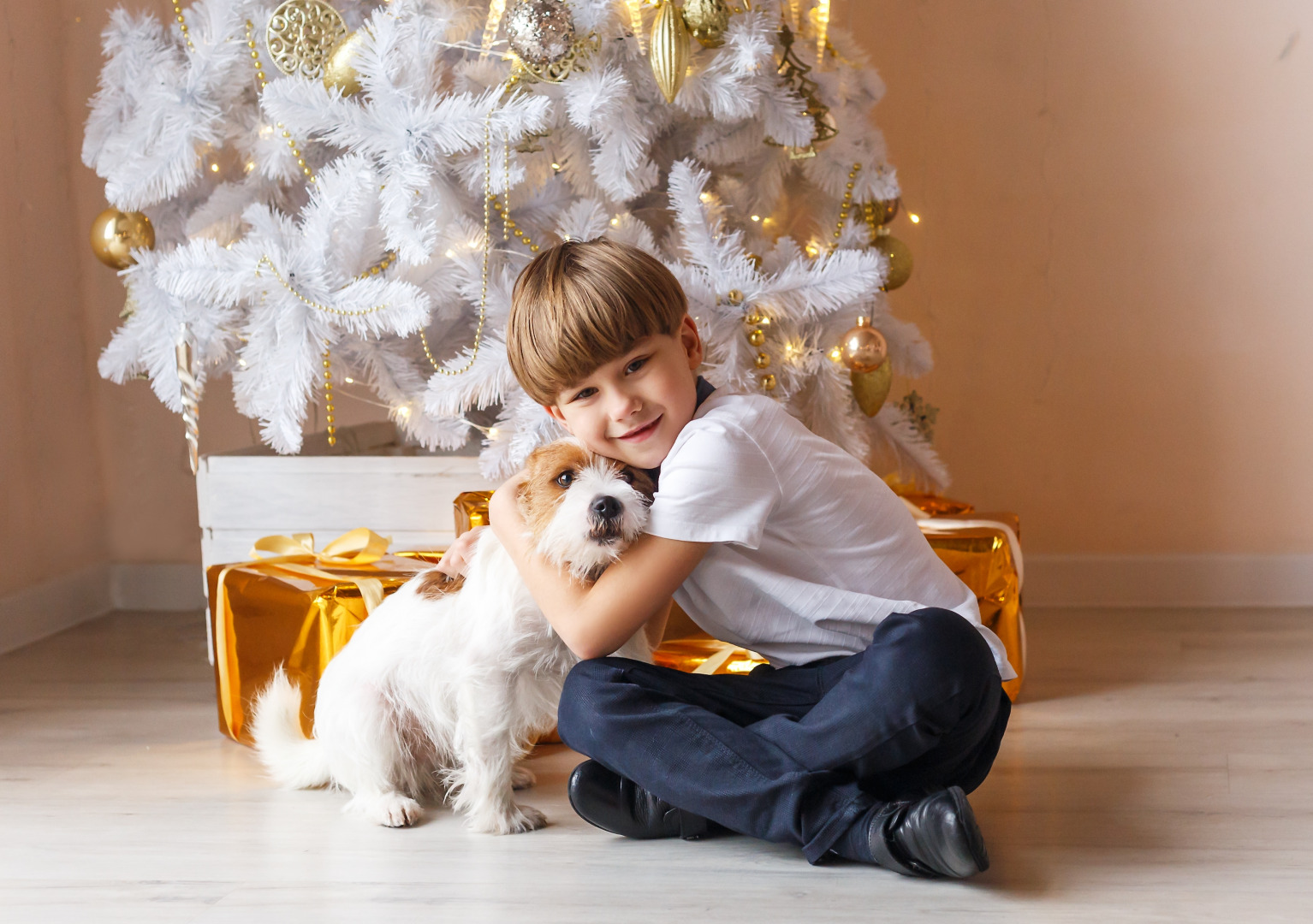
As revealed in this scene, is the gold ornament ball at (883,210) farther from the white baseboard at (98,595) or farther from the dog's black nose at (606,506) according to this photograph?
the white baseboard at (98,595)

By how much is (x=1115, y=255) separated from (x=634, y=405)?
1500 millimetres

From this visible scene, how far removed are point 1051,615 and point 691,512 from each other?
4.62ft

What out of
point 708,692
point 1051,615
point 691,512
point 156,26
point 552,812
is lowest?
point 1051,615

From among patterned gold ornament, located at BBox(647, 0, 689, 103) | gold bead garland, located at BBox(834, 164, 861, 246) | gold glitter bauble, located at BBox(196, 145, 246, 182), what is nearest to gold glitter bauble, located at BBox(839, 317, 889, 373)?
gold bead garland, located at BBox(834, 164, 861, 246)

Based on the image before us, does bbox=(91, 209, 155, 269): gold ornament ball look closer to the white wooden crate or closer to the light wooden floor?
the white wooden crate

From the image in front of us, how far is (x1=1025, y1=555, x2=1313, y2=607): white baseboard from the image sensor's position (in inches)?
89.4

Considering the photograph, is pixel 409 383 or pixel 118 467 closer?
pixel 409 383

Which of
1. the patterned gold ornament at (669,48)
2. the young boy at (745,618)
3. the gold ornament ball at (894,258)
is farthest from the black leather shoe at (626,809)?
the gold ornament ball at (894,258)

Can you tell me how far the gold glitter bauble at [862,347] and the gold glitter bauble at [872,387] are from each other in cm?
10

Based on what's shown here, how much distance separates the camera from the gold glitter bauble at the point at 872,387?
6.12 feet

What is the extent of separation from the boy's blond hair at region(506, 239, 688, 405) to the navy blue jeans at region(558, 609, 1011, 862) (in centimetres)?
32

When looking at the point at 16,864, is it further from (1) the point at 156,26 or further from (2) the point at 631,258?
(1) the point at 156,26

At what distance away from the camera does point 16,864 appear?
1211mm

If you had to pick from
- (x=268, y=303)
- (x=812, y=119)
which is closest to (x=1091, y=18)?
(x=812, y=119)
